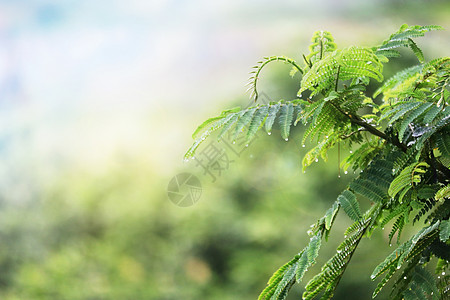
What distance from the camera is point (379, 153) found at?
2.24 feet

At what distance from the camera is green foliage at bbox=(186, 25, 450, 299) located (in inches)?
22.7

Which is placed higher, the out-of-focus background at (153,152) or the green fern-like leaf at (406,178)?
the out-of-focus background at (153,152)

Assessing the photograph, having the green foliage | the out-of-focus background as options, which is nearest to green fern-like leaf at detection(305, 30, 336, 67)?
the green foliage

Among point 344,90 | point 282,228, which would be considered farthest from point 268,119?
Answer: point 282,228

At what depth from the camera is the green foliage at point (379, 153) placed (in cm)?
58

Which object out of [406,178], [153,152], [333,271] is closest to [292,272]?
[333,271]

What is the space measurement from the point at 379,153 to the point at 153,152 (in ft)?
8.89

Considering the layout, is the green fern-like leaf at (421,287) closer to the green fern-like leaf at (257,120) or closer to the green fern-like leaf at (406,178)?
the green fern-like leaf at (406,178)

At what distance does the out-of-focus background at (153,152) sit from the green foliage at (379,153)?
6.94ft

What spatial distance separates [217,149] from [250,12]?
48.6 inches

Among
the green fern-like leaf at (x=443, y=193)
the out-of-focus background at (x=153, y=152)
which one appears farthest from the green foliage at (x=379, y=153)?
the out-of-focus background at (x=153, y=152)

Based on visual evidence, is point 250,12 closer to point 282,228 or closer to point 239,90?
point 239,90

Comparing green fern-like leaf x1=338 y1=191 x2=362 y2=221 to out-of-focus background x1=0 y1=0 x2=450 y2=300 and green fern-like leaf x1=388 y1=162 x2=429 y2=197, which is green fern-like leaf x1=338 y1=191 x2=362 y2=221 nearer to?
green fern-like leaf x1=388 y1=162 x2=429 y2=197

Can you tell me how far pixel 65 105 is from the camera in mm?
3568
